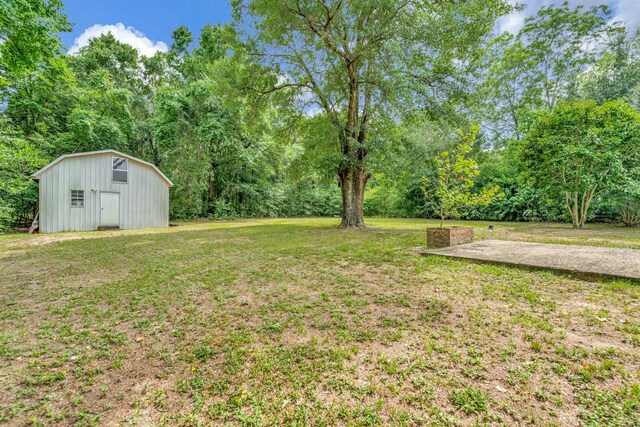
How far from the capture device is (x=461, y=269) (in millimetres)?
4586

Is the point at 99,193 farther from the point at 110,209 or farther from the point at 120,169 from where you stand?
the point at 120,169

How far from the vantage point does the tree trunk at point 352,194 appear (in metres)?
11.9

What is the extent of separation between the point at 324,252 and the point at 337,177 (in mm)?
6783

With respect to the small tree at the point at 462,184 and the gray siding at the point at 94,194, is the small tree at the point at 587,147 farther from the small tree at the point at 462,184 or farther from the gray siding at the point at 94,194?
the gray siding at the point at 94,194

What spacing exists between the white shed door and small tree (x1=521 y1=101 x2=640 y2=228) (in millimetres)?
18670

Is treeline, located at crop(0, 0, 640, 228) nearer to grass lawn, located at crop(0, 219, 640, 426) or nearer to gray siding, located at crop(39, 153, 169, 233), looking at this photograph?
gray siding, located at crop(39, 153, 169, 233)

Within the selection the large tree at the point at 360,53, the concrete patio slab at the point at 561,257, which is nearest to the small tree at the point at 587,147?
the large tree at the point at 360,53

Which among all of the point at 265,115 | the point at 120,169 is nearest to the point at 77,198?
the point at 120,169

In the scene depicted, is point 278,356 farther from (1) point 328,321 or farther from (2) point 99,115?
(2) point 99,115

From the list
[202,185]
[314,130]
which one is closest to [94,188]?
[202,185]

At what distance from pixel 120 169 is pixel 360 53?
38.8 feet

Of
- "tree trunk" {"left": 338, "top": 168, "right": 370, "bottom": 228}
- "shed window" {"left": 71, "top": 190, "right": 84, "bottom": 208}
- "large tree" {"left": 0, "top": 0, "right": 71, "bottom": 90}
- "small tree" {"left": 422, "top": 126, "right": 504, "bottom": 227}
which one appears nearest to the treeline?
"large tree" {"left": 0, "top": 0, "right": 71, "bottom": 90}

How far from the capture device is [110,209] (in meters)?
12.8

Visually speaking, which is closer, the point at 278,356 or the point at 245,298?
the point at 278,356
